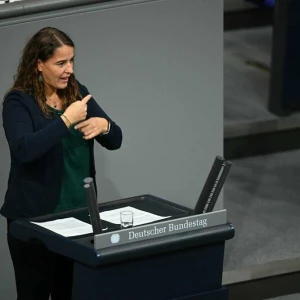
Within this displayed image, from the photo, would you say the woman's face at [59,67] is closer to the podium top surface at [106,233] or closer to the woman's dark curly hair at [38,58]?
the woman's dark curly hair at [38,58]

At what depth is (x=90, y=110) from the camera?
12.6 ft

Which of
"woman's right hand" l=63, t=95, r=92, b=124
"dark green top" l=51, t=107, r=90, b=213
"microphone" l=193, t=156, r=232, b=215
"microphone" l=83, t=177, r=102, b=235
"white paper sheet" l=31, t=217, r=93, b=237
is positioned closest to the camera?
"microphone" l=83, t=177, r=102, b=235

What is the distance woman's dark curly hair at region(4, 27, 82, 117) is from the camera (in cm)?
369

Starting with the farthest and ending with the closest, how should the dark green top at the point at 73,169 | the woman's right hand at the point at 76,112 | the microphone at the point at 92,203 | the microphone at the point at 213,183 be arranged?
the dark green top at the point at 73,169
the woman's right hand at the point at 76,112
the microphone at the point at 213,183
the microphone at the point at 92,203

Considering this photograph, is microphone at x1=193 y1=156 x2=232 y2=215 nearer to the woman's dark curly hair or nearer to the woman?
the woman

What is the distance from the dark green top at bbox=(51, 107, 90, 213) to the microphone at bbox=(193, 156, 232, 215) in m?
0.65

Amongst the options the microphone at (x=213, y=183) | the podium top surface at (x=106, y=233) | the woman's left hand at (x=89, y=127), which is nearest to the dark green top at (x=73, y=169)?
the woman's left hand at (x=89, y=127)

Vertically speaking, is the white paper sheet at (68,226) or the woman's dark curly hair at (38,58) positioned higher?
the woman's dark curly hair at (38,58)

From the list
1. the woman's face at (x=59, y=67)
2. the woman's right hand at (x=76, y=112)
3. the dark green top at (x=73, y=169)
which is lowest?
the dark green top at (x=73, y=169)

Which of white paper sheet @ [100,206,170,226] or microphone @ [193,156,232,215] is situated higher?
microphone @ [193,156,232,215]

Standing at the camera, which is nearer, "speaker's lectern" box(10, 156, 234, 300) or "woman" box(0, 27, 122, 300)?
"speaker's lectern" box(10, 156, 234, 300)

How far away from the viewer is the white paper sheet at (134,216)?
341 centimetres

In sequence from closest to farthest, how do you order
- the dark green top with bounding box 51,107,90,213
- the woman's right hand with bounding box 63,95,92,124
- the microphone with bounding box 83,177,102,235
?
the microphone with bounding box 83,177,102,235 → the woman's right hand with bounding box 63,95,92,124 → the dark green top with bounding box 51,107,90,213

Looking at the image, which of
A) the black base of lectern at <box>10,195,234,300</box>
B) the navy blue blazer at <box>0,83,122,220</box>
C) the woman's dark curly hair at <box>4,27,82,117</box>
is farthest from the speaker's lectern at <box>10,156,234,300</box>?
the woman's dark curly hair at <box>4,27,82,117</box>
